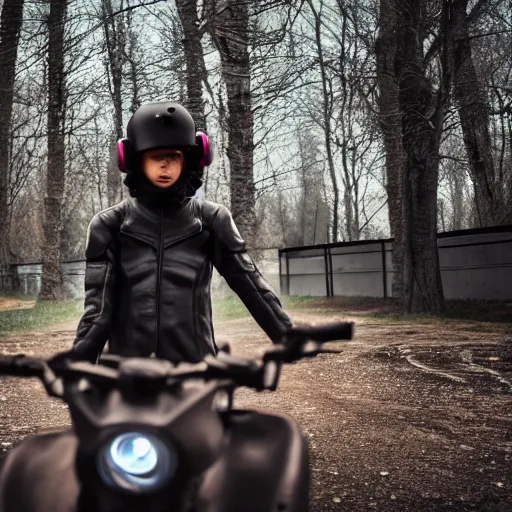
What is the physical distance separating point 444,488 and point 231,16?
6.05 meters

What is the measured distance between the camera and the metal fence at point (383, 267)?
293 inches

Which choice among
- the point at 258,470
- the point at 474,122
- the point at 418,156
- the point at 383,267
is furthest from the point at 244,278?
the point at 383,267

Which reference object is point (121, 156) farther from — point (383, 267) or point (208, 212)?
point (383, 267)

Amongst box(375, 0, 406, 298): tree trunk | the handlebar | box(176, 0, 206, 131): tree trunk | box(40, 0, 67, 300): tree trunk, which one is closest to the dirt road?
the handlebar

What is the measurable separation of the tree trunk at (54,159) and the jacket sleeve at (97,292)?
6774mm

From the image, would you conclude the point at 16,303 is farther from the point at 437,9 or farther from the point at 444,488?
the point at 444,488

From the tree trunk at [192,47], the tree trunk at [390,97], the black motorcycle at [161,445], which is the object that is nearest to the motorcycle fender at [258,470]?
the black motorcycle at [161,445]

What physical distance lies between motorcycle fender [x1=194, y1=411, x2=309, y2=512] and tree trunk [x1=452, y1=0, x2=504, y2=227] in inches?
256

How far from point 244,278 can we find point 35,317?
247 inches

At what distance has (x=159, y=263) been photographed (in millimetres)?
1506

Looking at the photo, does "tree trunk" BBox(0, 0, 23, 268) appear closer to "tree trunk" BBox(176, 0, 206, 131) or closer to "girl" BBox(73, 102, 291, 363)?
"tree trunk" BBox(176, 0, 206, 131)

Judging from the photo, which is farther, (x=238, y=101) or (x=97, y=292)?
(x=238, y=101)

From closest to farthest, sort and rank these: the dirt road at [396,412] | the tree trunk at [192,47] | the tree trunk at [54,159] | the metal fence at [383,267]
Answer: the dirt road at [396,412]
the tree trunk at [192,47]
the metal fence at [383,267]
the tree trunk at [54,159]

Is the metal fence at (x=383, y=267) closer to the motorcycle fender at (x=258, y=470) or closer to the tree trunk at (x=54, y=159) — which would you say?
the tree trunk at (x=54, y=159)
